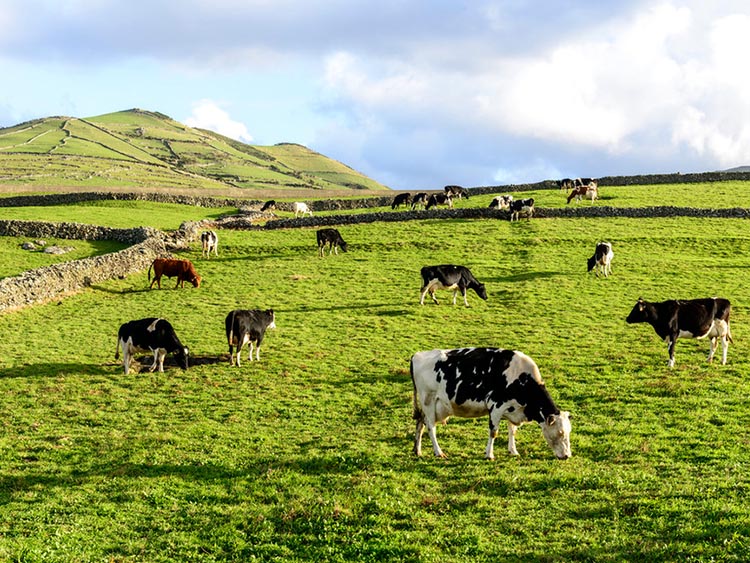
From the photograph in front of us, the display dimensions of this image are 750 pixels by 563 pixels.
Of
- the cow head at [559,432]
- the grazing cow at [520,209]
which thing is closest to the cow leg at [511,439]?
the cow head at [559,432]

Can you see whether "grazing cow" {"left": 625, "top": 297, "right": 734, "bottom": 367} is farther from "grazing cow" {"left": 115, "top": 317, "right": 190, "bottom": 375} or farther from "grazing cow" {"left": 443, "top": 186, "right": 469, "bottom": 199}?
"grazing cow" {"left": 443, "top": 186, "right": 469, "bottom": 199}

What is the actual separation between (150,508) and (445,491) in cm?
526

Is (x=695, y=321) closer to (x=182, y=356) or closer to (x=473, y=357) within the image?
(x=473, y=357)

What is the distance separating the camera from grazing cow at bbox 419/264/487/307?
2945 cm

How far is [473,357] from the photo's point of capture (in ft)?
41.5

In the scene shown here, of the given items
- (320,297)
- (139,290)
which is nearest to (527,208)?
(320,297)

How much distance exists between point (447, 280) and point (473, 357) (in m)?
17.0

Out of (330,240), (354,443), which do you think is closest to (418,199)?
(330,240)

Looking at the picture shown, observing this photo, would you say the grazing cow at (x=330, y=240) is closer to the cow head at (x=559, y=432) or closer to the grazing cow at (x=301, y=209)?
Result: the grazing cow at (x=301, y=209)

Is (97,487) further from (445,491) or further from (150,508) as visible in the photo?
(445,491)

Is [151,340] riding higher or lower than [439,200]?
lower

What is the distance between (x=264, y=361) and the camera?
69.8 ft

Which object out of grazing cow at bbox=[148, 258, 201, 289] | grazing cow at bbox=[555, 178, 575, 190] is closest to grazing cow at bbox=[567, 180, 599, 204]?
grazing cow at bbox=[555, 178, 575, 190]

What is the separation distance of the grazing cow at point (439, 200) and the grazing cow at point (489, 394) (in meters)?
48.5
